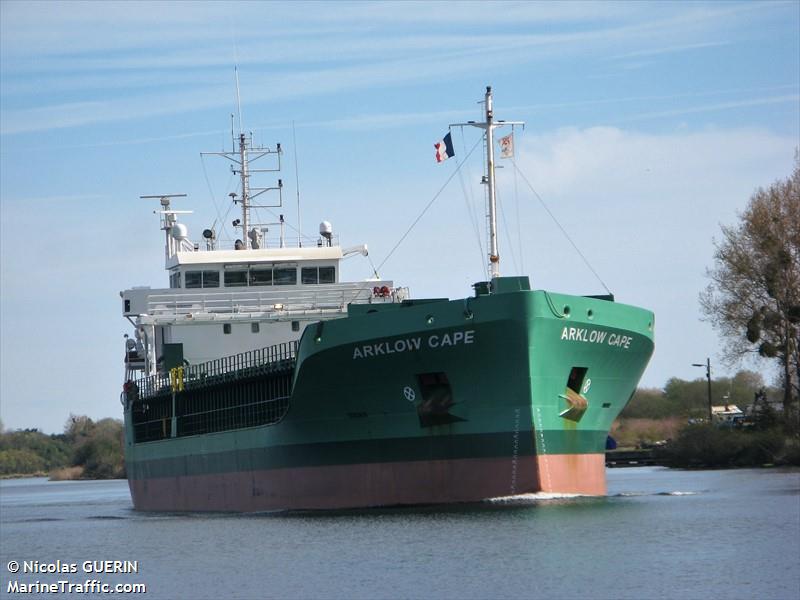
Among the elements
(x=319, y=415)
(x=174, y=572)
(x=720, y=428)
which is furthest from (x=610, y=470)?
(x=174, y=572)

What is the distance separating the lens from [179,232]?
135ft

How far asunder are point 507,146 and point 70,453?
98.8 m

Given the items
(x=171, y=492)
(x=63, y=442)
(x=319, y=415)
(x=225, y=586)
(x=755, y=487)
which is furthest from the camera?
(x=63, y=442)

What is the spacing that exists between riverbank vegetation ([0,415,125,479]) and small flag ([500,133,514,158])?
218ft

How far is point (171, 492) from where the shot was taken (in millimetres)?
36500

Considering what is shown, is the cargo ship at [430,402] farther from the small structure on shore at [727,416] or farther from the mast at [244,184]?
the small structure on shore at [727,416]

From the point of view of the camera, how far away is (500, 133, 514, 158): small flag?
1166 inches

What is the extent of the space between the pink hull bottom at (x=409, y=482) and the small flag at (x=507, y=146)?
6540 mm

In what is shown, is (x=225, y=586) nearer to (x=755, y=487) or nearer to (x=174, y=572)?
(x=174, y=572)

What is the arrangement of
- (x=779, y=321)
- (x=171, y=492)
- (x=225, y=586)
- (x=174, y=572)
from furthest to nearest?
(x=779, y=321) → (x=171, y=492) → (x=174, y=572) → (x=225, y=586)

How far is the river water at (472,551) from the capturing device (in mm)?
18219

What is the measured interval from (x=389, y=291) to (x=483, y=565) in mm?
16129

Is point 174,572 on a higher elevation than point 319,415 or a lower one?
lower

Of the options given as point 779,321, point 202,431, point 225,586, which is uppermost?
point 779,321
